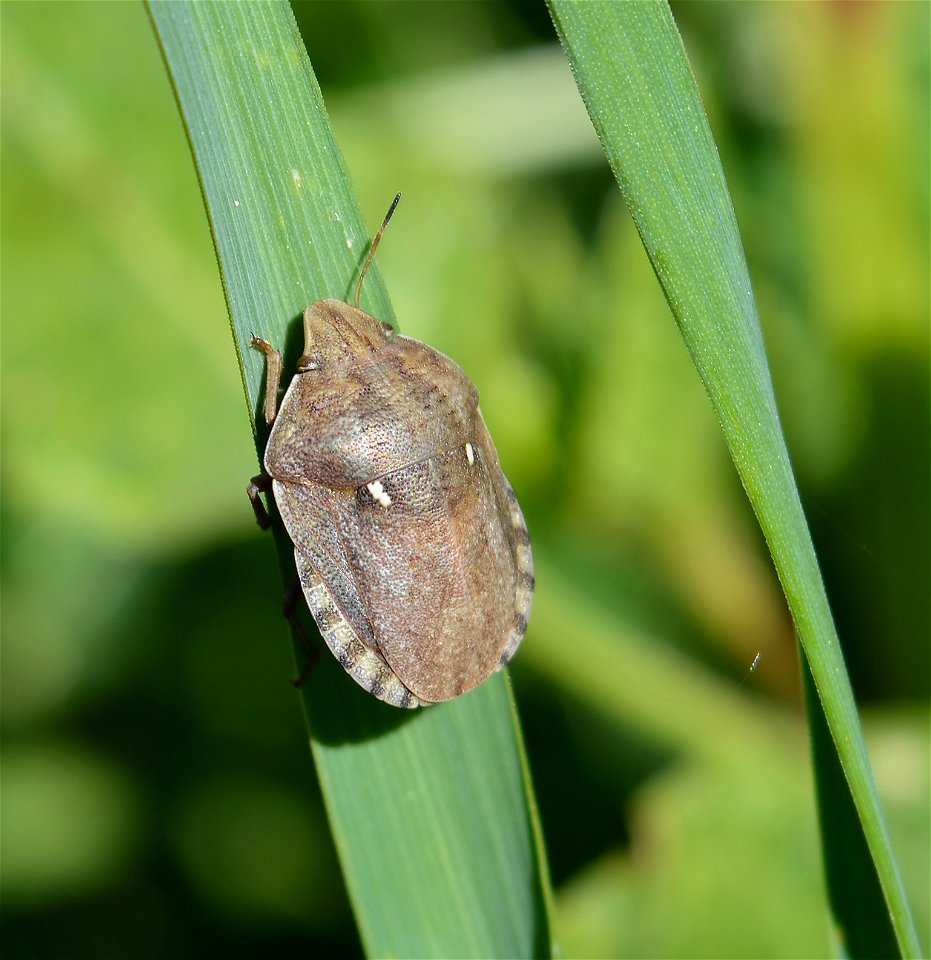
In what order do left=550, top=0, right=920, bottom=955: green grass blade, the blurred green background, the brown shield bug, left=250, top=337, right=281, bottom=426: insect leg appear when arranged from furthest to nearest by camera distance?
the blurred green background → the brown shield bug → left=250, top=337, right=281, bottom=426: insect leg → left=550, top=0, right=920, bottom=955: green grass blade

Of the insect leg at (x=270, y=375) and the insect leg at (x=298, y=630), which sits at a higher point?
the insect leg at (x=270, y=375)

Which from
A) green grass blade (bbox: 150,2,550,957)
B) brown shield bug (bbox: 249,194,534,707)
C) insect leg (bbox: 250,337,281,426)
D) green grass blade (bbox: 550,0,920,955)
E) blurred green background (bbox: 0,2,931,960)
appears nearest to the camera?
green grass blade (bbox: 550,0,920,955)

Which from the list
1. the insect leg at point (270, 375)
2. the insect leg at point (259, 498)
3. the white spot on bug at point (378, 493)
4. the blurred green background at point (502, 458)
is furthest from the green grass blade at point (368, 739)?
the blurred green background at point (502, 458)

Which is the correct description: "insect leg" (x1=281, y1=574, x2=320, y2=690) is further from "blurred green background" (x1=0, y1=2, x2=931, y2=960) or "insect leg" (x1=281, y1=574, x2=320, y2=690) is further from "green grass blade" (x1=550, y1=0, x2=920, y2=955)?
"blurred green background" (x1=0, y1=2, x2=931, y2=960)

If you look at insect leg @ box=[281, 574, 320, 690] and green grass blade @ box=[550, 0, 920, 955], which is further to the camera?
insect leg @ box=[281, 574, 320, 690]

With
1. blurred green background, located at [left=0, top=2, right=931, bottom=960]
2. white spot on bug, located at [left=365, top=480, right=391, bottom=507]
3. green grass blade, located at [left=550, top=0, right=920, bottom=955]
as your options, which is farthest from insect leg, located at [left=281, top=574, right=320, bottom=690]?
blurred green background, located at [left=0, top=2, right=931, bottom=960]

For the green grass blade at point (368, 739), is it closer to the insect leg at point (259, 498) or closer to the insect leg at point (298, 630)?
the insect leg at point (298, 630)

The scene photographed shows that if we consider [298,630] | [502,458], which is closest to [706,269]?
[298,630]
